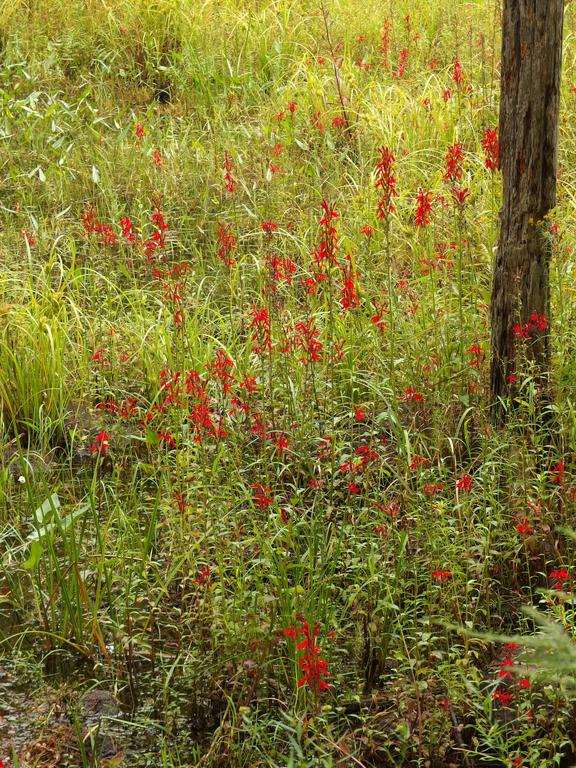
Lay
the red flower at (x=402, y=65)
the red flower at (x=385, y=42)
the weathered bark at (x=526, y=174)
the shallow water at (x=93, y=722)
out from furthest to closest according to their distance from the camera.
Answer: the red flower at (x=385, y=42)
the red flower at (x=402, y=65)
the weathered bark at (x=526, y=174)
the shallow water at (x=93, y=722)

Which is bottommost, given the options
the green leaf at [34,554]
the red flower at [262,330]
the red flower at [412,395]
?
→ the green leaf at [34,554]

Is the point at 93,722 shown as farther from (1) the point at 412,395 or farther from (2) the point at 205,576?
(1) the point at 412,395

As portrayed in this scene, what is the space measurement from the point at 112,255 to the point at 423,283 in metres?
2.04

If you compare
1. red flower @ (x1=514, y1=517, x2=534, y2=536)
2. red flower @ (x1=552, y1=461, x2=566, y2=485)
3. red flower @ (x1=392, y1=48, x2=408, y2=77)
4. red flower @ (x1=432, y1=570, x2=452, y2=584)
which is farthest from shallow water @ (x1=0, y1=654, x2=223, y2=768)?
red flower @ (x1=392, y1=48, x2=408, y2=77)

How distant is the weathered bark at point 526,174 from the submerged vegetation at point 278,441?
126mm

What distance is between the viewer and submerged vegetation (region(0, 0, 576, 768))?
2842mm

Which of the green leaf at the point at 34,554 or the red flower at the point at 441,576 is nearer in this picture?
the red flower at the point at 441,576

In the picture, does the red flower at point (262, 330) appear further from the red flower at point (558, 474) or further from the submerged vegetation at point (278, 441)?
the red flower at point (558, 474)

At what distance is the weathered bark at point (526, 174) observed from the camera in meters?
3.66

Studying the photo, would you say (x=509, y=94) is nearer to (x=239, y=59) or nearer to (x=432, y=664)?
(x=432, y=664)

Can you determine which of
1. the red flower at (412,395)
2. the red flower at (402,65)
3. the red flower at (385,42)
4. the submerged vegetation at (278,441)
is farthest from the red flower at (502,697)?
the red flower at (385,42)

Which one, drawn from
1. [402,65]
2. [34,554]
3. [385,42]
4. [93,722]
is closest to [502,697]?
[93,722]

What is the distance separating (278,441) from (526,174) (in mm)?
1358

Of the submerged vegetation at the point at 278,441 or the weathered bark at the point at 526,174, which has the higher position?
the weathered bark at the point at 526,174
